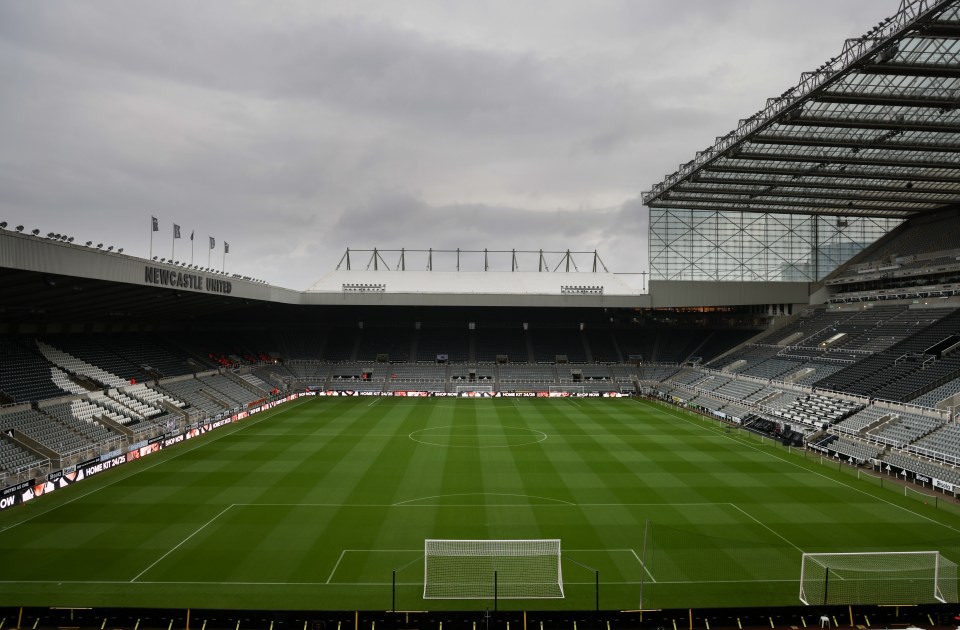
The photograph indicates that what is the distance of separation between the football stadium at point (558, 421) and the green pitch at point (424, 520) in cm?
15

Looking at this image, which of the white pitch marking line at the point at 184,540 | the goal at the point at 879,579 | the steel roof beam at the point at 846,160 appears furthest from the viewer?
the steel roof beam at the point at 846,160

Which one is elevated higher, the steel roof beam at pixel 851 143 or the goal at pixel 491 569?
the steel roof beam at pixel 851 143

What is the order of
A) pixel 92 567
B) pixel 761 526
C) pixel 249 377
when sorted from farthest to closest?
pixel 249 377 → pixel 761 526 → pixel 92 567

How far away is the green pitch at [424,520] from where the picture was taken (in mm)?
16109

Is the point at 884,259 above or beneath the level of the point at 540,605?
above

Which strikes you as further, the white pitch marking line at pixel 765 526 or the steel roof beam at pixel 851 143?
the steel roof beam at pixel 851 143

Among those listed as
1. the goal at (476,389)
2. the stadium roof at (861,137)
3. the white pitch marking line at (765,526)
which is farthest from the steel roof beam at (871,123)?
the goal at (476,389)

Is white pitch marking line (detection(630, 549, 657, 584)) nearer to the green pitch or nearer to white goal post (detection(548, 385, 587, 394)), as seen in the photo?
the green pitch

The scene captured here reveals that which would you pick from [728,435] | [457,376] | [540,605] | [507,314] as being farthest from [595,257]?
[540,605]

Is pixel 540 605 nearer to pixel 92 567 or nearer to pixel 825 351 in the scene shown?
pixel 92 567

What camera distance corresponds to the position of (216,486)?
2572 cm

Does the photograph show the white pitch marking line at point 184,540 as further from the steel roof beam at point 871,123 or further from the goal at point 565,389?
the goal at point 565,389

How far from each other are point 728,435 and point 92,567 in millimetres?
34162

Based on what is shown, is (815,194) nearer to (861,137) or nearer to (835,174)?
(835,174)
